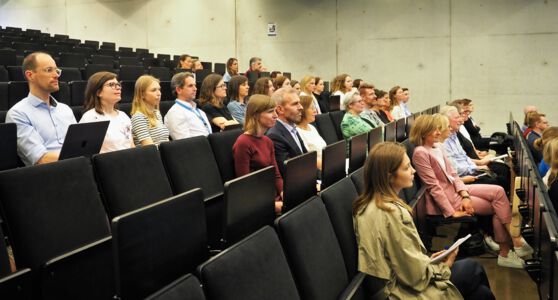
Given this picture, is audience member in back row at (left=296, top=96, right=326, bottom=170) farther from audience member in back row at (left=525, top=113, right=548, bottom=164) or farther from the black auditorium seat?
audience member in back row at (left=525, top=113, right=548, bottom=164)

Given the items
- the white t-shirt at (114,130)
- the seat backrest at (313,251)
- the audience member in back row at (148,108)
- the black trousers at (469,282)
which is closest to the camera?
the seat backrest at (313,251)

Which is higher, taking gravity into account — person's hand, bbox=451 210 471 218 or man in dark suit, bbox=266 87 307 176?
man in dark suit, bbox=266 87 307 176

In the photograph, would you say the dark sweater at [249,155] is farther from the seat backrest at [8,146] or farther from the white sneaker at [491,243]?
the white sneaker at [491,243]

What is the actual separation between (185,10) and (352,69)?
135 inches

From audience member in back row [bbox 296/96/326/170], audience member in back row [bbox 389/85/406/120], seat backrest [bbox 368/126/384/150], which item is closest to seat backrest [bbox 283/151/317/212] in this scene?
seat backrest [bbox 368/126/384/150]

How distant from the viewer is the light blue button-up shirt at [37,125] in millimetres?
2639

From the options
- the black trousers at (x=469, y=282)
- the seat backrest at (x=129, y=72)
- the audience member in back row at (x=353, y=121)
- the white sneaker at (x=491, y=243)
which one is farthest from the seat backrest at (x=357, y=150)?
the seat backrest at (x=129, y=72)

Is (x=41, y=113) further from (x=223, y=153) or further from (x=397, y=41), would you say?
(x=397, y=41)

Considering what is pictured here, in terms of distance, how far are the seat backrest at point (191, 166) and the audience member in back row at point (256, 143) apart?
13cm

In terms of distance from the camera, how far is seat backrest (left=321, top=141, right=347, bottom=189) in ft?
8.02

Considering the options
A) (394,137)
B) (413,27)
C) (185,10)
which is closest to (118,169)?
(394,137)

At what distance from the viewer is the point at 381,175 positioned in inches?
79.7

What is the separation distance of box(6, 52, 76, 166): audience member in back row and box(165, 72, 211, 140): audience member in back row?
0.71 metres

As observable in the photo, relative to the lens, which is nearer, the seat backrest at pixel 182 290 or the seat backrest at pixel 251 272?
the seat backrest at pixel 182 290
